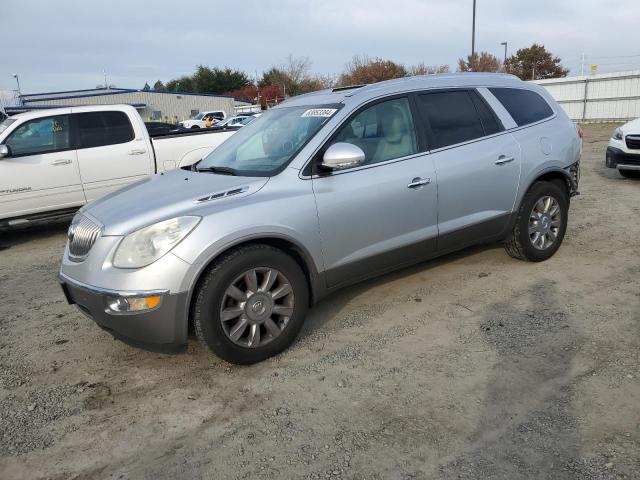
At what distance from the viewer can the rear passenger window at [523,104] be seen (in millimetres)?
4797

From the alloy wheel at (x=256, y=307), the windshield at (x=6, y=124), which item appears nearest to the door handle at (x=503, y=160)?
the alloy wheel at (x=256, y=307)

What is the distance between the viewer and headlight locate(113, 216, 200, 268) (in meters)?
3.10

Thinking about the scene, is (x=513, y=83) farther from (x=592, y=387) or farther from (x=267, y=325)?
(x=267, y=325)

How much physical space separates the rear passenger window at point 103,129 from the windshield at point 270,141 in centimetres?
387

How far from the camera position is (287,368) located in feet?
11.3

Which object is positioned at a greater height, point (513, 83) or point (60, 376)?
point (513, 83)

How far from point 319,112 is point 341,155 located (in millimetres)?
652

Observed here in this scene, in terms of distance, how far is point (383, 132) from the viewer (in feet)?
13.3

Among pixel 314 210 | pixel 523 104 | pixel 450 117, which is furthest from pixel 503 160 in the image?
pixel 314 210

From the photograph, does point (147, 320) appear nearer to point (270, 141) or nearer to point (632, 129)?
point (270, 141)

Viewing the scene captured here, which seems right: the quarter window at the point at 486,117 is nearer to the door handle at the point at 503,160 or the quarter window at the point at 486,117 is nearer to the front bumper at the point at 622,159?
the door handle at the point at 503,160

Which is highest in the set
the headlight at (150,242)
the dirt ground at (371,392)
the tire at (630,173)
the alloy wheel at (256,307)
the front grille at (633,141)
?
the headlight at (150,242)

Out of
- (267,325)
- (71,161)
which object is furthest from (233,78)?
(267,325)

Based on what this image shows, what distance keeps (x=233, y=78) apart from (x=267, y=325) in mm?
77757
